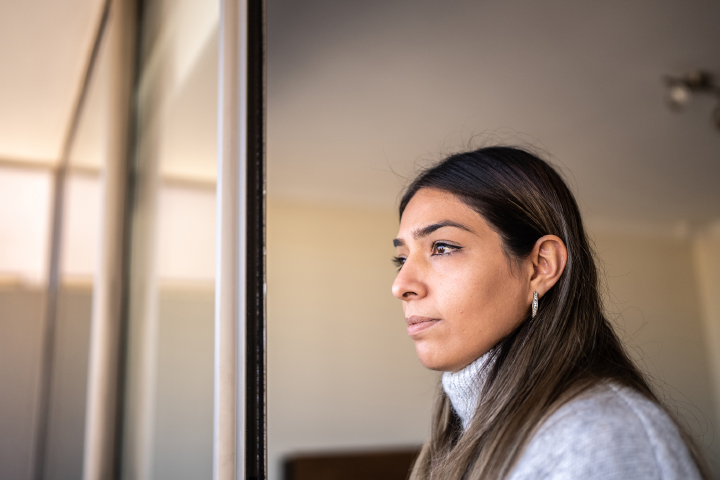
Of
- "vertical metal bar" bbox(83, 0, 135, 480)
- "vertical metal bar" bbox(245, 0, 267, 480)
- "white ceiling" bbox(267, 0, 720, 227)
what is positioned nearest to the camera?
"vertical metal bar" bbox(245, 0, 267, 480)

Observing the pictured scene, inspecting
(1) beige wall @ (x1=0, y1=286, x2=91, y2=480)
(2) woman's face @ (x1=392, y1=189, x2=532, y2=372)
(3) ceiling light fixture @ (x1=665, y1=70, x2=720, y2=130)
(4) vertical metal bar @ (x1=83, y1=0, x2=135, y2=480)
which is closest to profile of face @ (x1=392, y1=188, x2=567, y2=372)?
(2) woman's face @ (x1=392, y1=189, x2=532, y2=372)

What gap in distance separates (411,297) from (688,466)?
1.21 feet

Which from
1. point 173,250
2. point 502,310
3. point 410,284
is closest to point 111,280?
point 173,250

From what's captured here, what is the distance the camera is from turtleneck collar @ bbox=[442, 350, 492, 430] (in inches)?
29.0

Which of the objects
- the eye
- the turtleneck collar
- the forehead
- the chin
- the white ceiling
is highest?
the white ceiling

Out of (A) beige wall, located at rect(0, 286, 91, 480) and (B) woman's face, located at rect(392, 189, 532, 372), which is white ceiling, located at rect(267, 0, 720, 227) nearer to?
(B) woman's face, located at rect(392, 189, 532, 372)

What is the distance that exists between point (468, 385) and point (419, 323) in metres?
0.11

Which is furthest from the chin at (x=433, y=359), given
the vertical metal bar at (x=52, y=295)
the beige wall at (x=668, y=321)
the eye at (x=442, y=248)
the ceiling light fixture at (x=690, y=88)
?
the vertical metal bar at (x=52, y=295)

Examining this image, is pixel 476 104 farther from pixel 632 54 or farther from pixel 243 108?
pixel 243 108

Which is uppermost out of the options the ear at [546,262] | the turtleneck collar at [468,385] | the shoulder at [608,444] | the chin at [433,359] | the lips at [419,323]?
the ear at [546,262]

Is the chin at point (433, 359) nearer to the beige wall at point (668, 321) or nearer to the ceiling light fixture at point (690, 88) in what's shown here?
the beige wall at point (668, 321)

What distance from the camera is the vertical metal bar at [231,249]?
73 cm

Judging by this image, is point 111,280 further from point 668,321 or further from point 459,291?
point 668,321

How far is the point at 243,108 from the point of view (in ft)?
2.61
